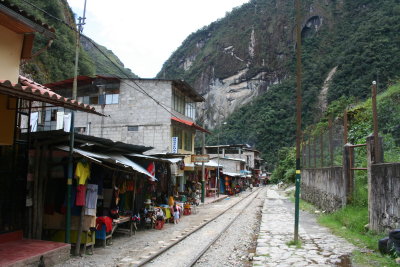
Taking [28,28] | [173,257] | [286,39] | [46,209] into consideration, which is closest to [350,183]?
[173,257]

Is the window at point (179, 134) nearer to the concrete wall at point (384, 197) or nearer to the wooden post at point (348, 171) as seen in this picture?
the wooden post at point (348, 171)

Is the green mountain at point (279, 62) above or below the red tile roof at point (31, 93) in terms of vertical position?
above

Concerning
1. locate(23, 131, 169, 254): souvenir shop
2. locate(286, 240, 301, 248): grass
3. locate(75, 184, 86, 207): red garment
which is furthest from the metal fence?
locate(75, 184, 86, 207): red garment

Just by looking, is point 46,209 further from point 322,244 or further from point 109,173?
point 322,244

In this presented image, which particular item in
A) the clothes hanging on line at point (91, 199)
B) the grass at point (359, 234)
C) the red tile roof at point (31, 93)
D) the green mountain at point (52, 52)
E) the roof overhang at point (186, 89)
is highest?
the green mountain at point (52, 52)

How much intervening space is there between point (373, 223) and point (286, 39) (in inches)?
4384

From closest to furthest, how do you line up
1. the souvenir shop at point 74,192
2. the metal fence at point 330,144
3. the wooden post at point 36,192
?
the wooden post at point 36,192 < the souvenir shop at point 74,192 < the metal fence at point 330,144

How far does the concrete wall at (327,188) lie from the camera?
13210mm

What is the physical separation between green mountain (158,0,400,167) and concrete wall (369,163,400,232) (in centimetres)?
5593

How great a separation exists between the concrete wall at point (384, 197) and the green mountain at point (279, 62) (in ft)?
184

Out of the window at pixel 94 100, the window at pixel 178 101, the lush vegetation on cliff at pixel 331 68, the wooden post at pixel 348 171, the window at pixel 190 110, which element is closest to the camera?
the wooden post at pixel 348 171

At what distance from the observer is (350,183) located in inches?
480

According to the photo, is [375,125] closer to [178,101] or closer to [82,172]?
[82,172]

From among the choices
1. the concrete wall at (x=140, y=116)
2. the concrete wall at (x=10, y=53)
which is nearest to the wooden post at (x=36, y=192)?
the concrete wall at (x=10, y=53)
